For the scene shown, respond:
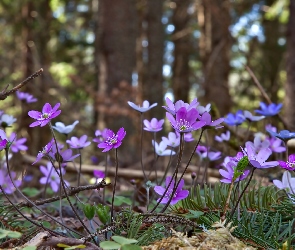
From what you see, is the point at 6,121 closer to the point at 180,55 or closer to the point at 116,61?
the point at 116,61

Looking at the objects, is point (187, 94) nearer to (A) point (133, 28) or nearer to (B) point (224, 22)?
(A) point (133, 28)

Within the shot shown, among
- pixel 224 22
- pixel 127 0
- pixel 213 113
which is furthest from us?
pixel 127 0

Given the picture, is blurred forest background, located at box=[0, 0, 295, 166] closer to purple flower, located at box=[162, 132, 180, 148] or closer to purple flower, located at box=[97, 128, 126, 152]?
purple flower, located at box=[162, 132, 180, 148]

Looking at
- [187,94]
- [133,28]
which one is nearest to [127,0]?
[133,28]

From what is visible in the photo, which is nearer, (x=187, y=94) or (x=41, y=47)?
(x=41, y=47)

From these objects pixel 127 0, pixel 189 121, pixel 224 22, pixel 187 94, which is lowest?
pixel 187 94

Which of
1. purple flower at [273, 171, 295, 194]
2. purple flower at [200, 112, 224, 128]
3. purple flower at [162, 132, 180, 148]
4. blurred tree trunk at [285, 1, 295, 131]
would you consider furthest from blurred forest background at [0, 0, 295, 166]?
purple flower at [200, 112, 224, 128]
